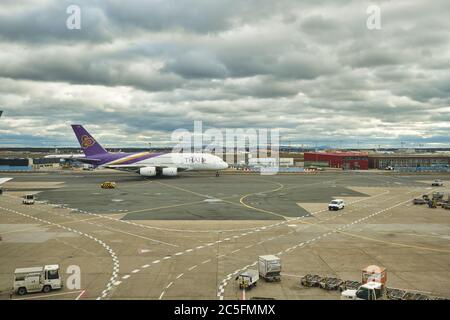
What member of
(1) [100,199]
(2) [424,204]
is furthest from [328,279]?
(1) [100,199]

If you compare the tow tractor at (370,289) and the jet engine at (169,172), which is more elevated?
the jet engine at (169,172)

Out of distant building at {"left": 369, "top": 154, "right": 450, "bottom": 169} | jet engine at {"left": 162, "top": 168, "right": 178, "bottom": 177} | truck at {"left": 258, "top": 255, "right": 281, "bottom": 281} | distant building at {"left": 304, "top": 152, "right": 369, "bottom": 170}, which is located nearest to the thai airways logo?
jet engine at {"left": 162, "top": 168, "right": 178, "bottom": 177}

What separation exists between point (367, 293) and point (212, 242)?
1829 cm

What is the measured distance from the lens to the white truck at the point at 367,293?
2083 cm

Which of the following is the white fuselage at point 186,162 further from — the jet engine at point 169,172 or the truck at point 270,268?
the truck at point 270,268

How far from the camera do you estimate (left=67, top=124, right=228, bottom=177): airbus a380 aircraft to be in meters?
104

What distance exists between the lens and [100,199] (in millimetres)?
66188

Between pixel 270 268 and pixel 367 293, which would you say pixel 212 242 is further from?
pixel 367 293

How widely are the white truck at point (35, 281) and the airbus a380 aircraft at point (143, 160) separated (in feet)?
260

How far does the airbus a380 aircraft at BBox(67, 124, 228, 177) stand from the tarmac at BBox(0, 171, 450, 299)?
36.7 m

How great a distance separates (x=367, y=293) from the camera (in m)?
20.9

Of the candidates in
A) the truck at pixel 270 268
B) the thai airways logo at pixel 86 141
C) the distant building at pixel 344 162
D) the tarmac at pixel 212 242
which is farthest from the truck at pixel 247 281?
the distant building at pixel 344 162

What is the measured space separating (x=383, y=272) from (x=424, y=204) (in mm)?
46024

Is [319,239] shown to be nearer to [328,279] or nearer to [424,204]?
[328,279]
